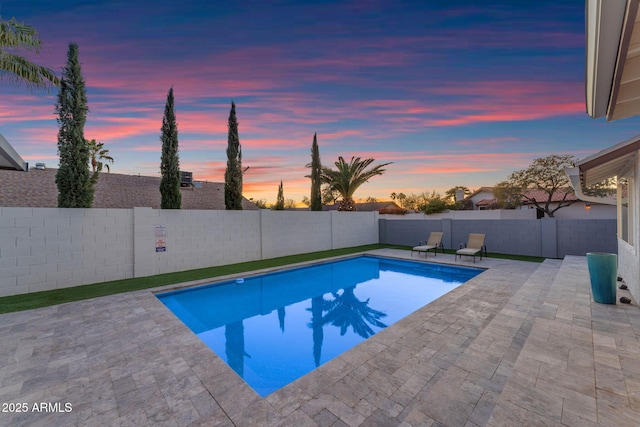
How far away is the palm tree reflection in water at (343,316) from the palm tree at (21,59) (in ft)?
31.4

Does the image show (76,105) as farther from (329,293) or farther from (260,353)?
(329,293)

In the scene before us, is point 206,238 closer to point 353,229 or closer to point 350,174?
point 353,229

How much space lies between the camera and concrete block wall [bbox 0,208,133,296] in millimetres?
6535

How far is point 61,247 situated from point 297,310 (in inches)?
267

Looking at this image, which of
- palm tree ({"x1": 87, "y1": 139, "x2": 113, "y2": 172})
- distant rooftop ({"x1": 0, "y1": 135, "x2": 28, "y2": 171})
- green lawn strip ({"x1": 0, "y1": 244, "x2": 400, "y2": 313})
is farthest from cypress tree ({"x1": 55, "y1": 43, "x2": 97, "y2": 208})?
palm tree ({"x1": 87, "y1": 139, "x2": 113, "y2": 172})

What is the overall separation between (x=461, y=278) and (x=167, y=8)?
42.4ft

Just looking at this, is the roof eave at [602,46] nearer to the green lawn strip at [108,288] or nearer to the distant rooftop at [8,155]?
the distant rooftop at [8,155]

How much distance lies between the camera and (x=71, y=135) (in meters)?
7.80

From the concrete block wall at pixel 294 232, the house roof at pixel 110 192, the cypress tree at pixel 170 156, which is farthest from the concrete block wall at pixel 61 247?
the house roof at pixel 110 192

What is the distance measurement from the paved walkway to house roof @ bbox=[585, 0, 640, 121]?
2510 millimetres

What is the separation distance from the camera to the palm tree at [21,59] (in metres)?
6.00

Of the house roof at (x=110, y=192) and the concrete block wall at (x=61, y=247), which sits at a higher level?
the house roof at (x=110, y=192)

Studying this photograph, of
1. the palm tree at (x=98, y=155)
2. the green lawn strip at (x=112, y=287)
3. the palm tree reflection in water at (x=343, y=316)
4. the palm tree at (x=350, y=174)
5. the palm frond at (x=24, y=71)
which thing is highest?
the palm tree at (x=98, y=155)

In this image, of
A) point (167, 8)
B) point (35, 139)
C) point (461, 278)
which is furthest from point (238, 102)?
point (461, 278)
